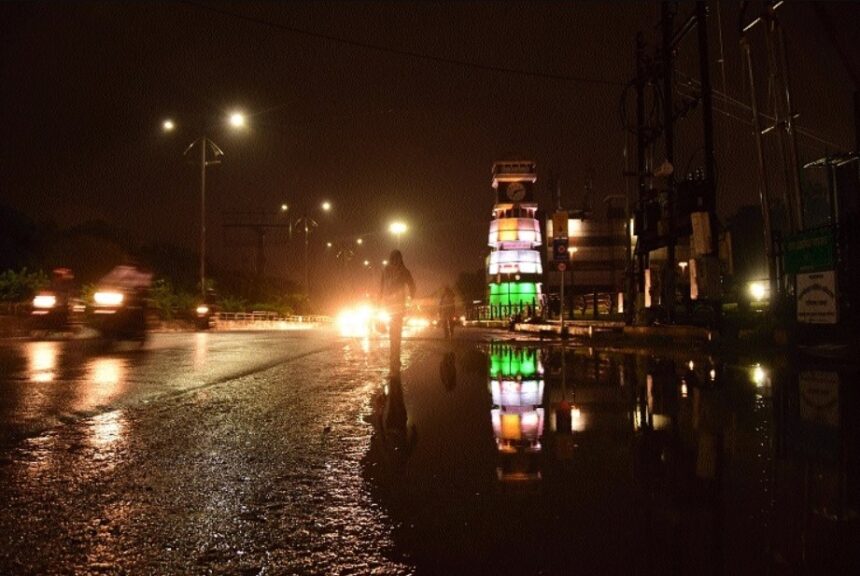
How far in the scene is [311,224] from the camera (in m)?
60.8

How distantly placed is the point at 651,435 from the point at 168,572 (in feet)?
12.8

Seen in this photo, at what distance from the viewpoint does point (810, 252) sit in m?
14.4

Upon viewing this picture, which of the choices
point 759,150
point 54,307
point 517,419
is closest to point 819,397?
point 517,419

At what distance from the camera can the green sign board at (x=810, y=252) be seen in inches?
543

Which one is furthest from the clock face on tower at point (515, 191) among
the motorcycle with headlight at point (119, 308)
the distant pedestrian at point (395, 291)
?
the distant pedestrian at point (395, 291)

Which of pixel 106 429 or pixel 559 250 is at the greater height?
pixel 559 250

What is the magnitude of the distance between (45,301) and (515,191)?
8568cm

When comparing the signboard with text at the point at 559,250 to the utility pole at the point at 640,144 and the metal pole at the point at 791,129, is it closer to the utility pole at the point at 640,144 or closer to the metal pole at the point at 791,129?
the utility pole at the point at 640,144

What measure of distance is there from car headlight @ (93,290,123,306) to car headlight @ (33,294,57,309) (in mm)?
3110


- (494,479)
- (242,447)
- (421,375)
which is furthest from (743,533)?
(421,375)

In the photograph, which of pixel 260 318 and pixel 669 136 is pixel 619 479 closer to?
pixel 669 136

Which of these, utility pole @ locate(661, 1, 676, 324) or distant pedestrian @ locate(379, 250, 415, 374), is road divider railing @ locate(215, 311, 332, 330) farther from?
distant pedestrian @ locate(379, 250, 415, 374)

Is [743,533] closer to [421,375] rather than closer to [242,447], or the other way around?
[242,447]

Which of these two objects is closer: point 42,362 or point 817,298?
point 42,362
